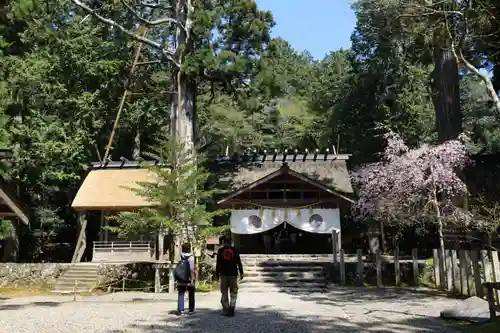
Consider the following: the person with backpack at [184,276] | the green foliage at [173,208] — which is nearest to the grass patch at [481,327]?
the person with backpack at [184,276]

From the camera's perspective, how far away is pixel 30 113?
20.5 metres

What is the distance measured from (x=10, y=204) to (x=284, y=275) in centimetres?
843

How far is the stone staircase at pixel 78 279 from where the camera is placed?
51.4ft

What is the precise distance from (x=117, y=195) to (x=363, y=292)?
11.5 metres

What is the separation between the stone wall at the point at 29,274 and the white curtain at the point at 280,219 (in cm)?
692

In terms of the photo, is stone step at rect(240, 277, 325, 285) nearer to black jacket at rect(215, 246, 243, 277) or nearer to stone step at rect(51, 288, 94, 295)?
stone step at rect(51, 288, 94, 295)

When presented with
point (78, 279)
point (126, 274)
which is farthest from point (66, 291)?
point (126, 274)

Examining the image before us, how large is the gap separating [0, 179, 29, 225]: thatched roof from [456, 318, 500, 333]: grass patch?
954cm

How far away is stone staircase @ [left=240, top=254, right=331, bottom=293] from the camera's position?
13953 mm

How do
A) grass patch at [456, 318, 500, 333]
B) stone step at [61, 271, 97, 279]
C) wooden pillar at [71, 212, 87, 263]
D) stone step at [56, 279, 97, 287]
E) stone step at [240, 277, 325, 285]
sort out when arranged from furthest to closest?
wooden pillar at [71, 212, 87, 263]
stone step at [61, 271, 97, 279]
stone step at [56, 279, 97, 287]
stone step at [240, 277, 325, 285]
grass patch at [456, 318, 500, 333]

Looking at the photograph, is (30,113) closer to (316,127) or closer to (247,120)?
(247,120)

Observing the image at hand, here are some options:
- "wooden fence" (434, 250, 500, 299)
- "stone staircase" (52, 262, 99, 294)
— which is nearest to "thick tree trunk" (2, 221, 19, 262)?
"stone staircase" (52, 262, 99, 294)

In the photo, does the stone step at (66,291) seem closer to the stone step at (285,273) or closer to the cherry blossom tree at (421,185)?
the stone step at (285,273)

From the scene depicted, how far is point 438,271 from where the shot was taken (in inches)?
508
